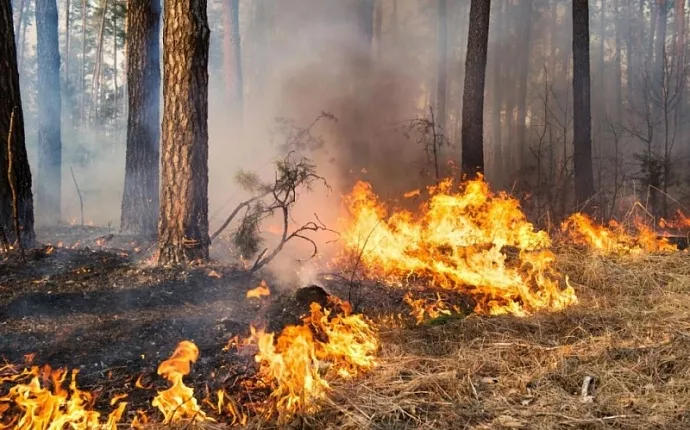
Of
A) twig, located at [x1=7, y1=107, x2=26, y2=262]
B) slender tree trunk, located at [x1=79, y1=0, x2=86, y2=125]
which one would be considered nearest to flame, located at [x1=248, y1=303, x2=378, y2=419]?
twig, located at [x1=7, y1=107, x2=26, y2=262]

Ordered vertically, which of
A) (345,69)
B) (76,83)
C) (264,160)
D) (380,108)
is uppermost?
(76,83)

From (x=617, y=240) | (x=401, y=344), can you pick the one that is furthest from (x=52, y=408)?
(x=617, y=240)

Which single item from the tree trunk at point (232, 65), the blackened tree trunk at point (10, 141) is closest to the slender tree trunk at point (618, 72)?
the tree trunk at point (232, 65)

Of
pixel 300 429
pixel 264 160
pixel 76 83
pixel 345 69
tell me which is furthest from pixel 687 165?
pixel 76 83

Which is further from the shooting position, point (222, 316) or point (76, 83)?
point (76, 83)

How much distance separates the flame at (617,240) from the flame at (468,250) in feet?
2.53

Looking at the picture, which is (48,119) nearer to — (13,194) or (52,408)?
(13,194)

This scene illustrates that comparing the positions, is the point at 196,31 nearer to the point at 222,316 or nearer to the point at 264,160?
the point at 222,316

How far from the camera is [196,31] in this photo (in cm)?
516

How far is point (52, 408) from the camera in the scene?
2.65 metres

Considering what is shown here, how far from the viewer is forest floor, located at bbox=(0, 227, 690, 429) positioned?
2760mm

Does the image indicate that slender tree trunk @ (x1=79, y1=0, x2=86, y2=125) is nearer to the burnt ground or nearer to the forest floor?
the burnt ground

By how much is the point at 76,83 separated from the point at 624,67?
37.5 meters

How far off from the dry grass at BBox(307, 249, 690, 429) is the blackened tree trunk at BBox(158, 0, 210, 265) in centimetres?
253
